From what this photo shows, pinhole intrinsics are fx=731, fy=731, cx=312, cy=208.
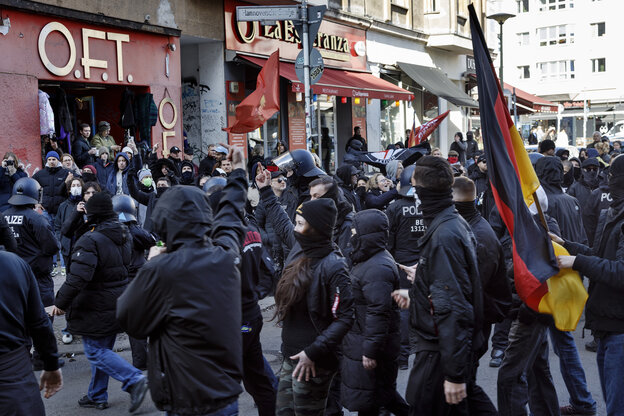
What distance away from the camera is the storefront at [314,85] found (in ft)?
56.6

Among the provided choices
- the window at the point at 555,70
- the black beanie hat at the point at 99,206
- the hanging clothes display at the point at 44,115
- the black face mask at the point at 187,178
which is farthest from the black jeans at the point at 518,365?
the window at the point at 555,70

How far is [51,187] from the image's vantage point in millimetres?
11484

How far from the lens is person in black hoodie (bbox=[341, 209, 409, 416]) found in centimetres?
470

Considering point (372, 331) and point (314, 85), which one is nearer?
point (372, 331)

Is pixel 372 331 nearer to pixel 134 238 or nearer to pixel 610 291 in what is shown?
pixel 610 291

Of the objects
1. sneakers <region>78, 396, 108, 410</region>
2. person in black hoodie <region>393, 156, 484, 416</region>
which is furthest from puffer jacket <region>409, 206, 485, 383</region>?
sneakers <region>78, 396, 108, 410</region>

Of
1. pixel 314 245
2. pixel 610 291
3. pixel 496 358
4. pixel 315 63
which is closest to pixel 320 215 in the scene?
pixel 314 245

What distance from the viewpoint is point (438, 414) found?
13.2 ft

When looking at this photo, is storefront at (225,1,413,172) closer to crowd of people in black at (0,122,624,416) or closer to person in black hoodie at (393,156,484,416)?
crowd of people in black at (0,122,624,416)

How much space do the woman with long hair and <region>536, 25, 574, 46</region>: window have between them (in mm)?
63331

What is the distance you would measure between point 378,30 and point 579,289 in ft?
64.6

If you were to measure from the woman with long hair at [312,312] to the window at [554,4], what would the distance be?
64.6m

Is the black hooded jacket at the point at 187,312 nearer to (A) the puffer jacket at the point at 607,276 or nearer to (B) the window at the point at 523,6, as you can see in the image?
(A) the puffer jacket at the point at 607,276

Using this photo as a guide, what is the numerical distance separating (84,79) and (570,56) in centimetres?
5615
